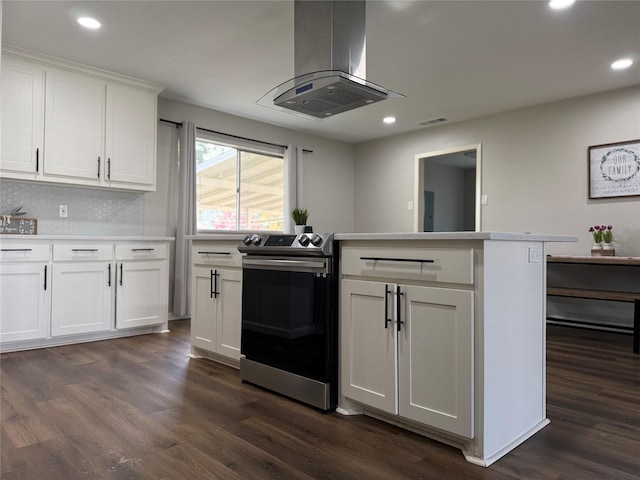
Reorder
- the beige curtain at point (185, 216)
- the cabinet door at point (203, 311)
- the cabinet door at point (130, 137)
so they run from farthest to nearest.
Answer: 1. the beige curtain at point (185, 216)
2. the cabinet door at point (130, 137)
3. the cabinet door at point (203, 311)

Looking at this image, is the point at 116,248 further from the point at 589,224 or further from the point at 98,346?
the point at 589,224

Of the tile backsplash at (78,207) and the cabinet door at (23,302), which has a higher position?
the tile backsplash at (78,207)

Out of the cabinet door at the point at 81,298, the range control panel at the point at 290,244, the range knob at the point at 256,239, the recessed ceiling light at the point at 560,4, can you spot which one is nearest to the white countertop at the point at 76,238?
the cabinet door at the point at 81,298

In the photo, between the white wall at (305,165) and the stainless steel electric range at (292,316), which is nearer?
the stainless steel electric range at (292,316)

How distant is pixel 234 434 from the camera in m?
1.91

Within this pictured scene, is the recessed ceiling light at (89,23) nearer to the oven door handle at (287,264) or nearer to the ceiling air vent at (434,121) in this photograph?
the oven door handle at (287,264)

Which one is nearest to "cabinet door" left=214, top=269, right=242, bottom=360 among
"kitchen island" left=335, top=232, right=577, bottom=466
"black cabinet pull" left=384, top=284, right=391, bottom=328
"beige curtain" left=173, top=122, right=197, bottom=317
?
"kitchen island" left=335, top=232, right=577, bottom=466

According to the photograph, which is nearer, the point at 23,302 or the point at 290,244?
the point at 290,244

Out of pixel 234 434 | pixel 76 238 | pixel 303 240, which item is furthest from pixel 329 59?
pixel 76 238

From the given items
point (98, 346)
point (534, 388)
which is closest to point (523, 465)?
point (534, 388)

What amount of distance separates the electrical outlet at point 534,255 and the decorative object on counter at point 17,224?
12.6 ft

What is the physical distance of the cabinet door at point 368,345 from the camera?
6.32 feet

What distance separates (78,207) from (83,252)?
759 mm

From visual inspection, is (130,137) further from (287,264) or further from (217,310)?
(287,264)
